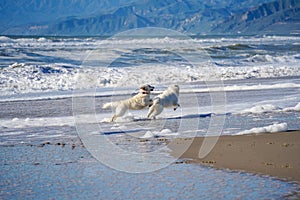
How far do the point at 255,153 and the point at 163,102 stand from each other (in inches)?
191

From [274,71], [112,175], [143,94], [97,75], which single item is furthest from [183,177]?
[274,71]

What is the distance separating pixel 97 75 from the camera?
88.4 feet

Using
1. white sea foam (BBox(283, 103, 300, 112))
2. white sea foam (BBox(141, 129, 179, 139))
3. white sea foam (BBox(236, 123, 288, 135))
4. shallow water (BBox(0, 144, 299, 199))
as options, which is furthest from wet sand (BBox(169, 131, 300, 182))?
white sea foam (BBox(283, 103, 300, 112))

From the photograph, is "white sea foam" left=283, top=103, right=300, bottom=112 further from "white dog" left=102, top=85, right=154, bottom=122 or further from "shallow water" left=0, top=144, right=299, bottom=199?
"shallow water" left=0, top=144, right=299, bottom=199

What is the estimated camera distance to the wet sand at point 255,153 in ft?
27.8

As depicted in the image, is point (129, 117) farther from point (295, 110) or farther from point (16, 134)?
point (295, 110)

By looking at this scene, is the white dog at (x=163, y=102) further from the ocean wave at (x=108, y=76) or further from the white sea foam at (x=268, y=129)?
the ocean wave at (x=108, y=76)

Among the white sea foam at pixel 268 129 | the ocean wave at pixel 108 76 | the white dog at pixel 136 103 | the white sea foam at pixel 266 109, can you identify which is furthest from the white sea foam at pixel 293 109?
the ocean wave at pixel 108 76

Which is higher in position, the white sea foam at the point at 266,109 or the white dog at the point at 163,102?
the white dog at the point at 163,102

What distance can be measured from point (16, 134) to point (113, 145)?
2583 mm

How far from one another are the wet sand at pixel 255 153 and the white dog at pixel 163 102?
2775mm

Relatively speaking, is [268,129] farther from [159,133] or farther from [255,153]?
[159,133]

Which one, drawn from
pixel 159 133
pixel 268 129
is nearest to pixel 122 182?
pixel 159 133

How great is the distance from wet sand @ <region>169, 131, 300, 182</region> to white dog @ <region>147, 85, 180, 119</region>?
2775 millimetres
